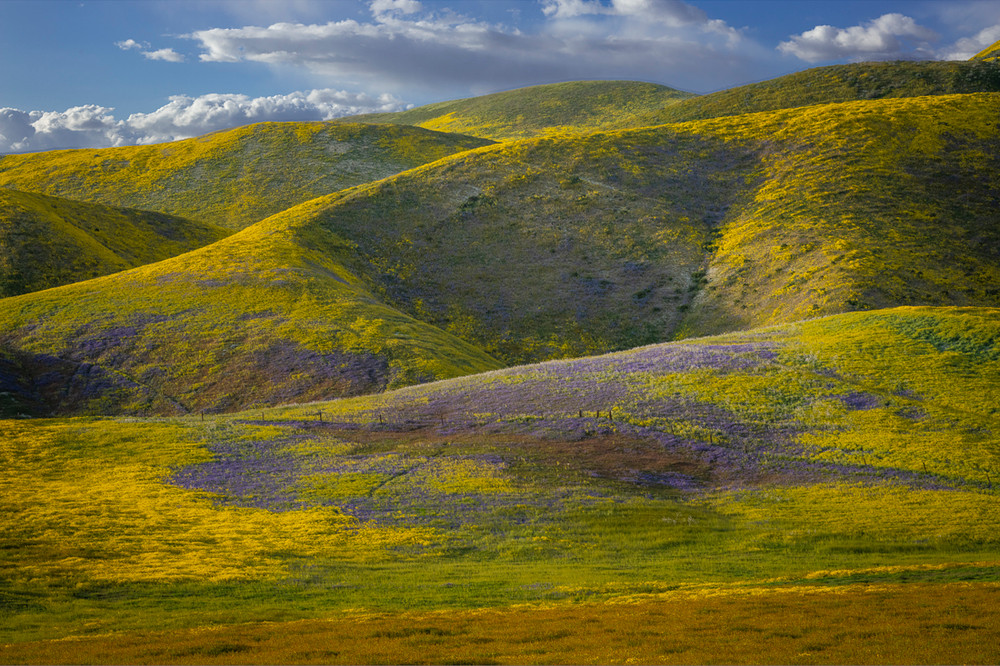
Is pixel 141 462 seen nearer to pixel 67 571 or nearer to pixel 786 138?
pixel 67 571

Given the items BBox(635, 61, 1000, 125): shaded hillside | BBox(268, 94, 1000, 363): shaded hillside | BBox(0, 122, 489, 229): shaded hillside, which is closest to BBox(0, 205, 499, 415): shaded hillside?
BBox(268, 94, 1000, 363): shaded hillside

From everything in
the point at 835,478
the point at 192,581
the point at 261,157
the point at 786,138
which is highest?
the point at 261,157

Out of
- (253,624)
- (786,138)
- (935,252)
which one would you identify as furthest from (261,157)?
(253,624)

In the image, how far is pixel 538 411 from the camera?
46.5m

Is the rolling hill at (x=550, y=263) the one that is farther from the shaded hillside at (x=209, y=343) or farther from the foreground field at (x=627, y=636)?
the foreground field at (x=627, y=636)

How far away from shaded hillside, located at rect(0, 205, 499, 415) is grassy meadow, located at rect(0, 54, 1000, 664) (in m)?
0.39

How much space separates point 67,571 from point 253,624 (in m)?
9.62

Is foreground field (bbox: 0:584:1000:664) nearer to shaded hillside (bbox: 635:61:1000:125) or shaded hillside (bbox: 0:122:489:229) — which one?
shaded hillside (bbox: 0:122:489:229)

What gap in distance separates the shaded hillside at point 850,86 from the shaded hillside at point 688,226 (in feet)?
77.0

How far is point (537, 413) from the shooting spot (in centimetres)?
4616

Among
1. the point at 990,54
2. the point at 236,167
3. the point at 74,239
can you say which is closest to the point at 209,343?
the point at 74,239

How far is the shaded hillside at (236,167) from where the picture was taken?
498 feet

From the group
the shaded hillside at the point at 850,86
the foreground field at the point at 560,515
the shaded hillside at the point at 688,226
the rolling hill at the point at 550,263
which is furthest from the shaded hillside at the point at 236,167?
the foreground field at the point at 560,515

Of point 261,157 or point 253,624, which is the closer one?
point 253,624
